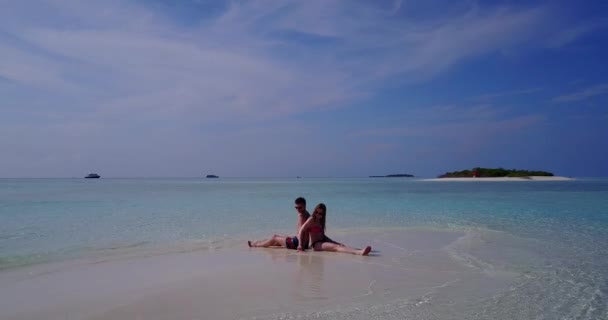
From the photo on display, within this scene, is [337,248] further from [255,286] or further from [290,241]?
[255,286]

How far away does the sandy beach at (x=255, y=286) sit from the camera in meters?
5.00

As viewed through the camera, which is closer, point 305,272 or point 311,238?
point 305,272

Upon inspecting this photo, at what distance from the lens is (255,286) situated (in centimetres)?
620

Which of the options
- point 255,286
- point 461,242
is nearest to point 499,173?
point 461,242

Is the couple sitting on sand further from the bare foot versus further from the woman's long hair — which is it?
the bare foot

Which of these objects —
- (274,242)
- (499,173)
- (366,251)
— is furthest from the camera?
(499,173)

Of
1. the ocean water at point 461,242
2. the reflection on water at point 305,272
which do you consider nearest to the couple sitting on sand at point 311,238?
the reflection on water at point 305,272

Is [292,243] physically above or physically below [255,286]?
above

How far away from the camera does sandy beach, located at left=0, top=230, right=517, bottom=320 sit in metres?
5.00

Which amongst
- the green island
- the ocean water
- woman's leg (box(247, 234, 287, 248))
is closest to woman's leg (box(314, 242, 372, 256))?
woman's leg (box(247, 234, 287, 248))

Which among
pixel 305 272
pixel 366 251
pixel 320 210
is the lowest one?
pixel 305 272

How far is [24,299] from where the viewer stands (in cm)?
557

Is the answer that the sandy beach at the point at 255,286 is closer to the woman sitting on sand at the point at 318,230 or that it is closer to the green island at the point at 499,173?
the woman sitting on sand at the point at 318,230

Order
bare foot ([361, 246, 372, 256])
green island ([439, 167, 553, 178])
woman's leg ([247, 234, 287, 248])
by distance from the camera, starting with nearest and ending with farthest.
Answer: bare foot ([361, 246, 372, 256])
woman's leg ([247, 234, 287, 248])
green island ([439, 167, 553, 178])
